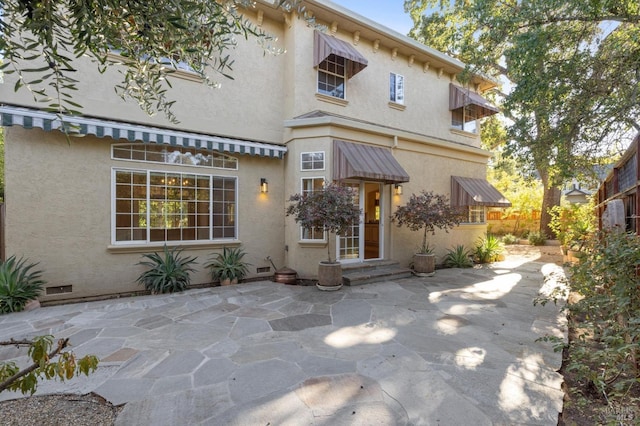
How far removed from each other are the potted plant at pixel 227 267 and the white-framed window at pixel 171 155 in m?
2.83

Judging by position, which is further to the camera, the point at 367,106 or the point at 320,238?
the point at 367,106

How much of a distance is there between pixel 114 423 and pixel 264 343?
235cm

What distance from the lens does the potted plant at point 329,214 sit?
8266mm

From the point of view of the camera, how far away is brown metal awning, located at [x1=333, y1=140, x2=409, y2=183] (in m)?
9.47

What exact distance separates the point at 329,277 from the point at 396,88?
8.70 meters

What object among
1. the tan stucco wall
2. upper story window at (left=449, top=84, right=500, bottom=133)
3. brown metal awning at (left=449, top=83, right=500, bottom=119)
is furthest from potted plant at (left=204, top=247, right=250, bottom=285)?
brown metal awning at (left=449, top=83, right=500, bottom=119)

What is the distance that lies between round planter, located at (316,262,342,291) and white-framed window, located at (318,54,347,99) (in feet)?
20.7

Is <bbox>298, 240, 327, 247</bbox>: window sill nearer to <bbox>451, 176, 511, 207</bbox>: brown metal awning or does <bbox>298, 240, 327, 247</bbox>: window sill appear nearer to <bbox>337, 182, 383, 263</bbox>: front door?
<bbox>337, 182, 383, 263</bbox>: front door

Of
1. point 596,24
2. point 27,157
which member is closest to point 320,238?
point 27,157

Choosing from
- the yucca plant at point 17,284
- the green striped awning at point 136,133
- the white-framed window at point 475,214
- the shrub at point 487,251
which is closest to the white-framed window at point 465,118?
the white-framed window at point 475,214

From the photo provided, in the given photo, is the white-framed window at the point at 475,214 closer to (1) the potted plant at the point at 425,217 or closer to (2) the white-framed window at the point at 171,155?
(1) the potted plant at the point at 425,217

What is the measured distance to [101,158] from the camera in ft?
26.4

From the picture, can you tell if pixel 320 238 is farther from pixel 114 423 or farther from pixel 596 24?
pixel 596 24

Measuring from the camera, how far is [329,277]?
8.76 m
